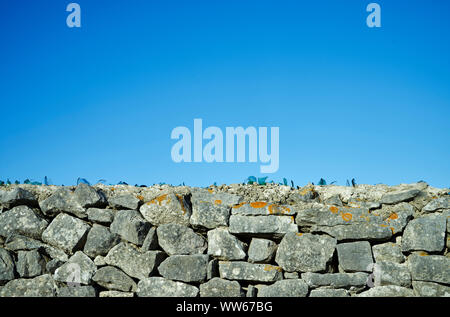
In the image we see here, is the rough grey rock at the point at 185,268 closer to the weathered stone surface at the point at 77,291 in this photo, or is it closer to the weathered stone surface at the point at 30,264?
the weathered stone surface at the point at 77,291

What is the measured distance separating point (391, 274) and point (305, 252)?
1.09m

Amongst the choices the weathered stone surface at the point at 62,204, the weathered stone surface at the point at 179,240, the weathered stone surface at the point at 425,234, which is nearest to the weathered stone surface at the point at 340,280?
the weathered stone surface at the point at 425,234

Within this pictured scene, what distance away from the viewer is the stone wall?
561cm

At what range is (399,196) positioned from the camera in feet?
19.5

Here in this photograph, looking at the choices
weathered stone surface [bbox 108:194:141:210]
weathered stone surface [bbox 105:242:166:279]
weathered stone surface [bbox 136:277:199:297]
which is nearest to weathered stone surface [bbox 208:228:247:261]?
weathered stone surface [bbox 136:277:199:297]

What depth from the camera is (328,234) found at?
5824mm

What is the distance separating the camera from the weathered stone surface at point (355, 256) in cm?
561

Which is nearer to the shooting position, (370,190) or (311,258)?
(311,258)

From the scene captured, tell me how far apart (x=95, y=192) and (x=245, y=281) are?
7.89 feet

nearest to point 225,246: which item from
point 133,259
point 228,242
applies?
point 228,242

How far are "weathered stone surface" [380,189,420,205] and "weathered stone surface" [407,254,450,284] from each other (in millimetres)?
761
